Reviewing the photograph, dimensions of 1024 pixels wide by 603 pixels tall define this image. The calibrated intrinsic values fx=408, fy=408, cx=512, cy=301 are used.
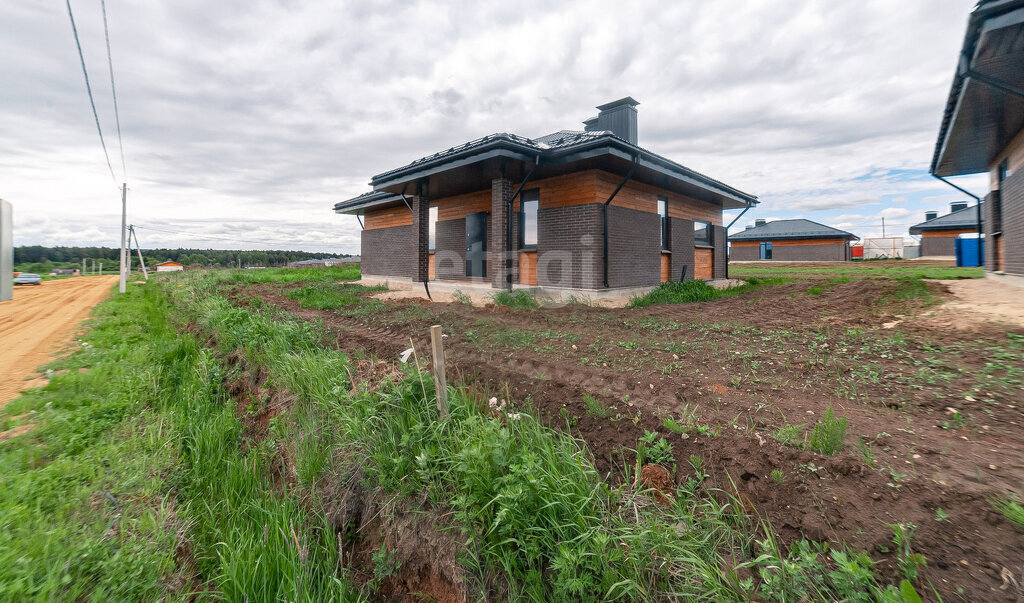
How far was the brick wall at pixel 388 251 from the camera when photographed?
14.6 meters

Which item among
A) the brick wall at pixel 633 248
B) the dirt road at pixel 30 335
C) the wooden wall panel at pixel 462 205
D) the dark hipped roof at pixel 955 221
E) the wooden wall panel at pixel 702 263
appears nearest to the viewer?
the dirt road at pixel 30 335

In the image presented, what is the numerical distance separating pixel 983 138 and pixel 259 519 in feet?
47.4

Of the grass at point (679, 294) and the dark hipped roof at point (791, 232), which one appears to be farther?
the dark hipped roof at point (791, 232)

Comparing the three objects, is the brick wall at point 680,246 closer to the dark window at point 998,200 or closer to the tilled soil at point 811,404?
the tilled soil at point 811,404

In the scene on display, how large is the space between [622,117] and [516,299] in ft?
21.9

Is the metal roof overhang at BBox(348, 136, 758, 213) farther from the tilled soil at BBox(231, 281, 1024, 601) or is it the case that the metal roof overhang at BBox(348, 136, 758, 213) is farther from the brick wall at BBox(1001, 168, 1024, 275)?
the brick wall at BBox(1001, 168, 1024, 275)

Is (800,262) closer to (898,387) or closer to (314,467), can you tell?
(898,387)

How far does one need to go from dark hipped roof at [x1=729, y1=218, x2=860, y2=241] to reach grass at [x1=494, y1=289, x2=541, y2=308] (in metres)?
30.3

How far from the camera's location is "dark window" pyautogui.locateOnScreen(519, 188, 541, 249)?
1023 centimetres

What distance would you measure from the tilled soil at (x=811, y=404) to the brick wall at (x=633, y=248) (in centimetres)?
364

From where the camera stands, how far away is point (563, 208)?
9.55 m

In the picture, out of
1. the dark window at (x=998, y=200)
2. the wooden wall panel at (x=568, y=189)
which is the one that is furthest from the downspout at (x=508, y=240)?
the dark window at (x=998, y=200)

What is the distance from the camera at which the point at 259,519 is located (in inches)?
107

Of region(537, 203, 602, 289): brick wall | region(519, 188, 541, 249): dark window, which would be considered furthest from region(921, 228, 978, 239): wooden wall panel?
region(519, 188, 541, 249): dark window
